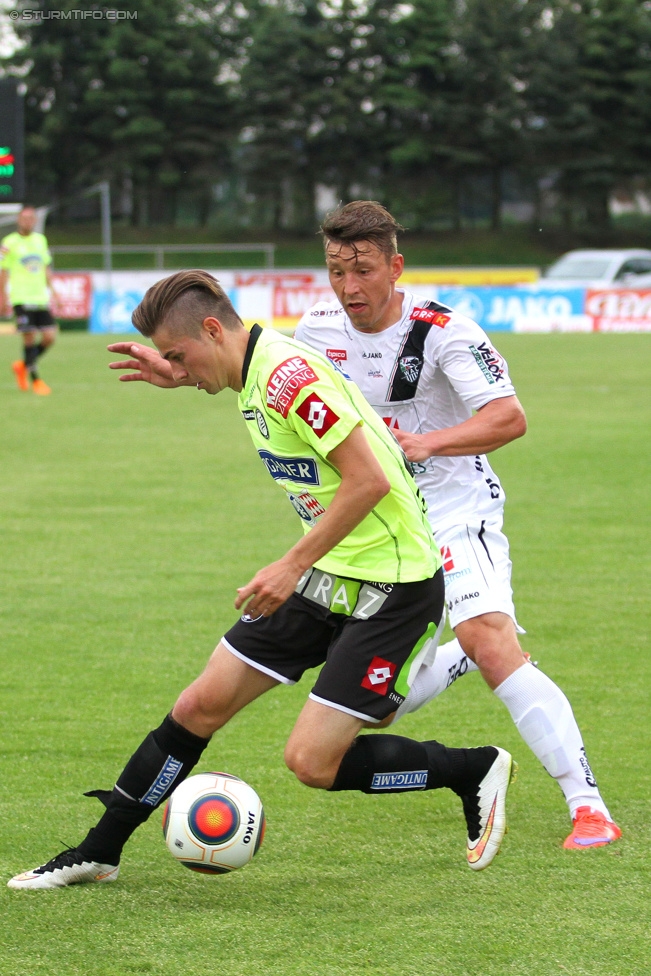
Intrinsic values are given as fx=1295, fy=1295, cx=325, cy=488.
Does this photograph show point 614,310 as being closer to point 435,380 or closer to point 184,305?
point 435,380

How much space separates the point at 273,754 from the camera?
4.94 meters

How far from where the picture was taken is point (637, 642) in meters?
6.36

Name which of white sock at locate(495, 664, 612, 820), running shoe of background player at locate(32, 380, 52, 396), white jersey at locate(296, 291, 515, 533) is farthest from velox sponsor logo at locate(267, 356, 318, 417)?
running shoe of background player at locate(32, 380, 52, 396)

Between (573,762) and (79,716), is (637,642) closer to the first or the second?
(573,762)

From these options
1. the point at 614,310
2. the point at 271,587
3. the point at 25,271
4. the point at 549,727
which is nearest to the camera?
the point at 271,587

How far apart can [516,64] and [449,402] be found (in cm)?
5176

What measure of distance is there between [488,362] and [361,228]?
24.7 inches

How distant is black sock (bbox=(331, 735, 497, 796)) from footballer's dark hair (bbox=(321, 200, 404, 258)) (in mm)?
1613

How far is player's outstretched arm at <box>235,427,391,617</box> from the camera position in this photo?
11.0 ft

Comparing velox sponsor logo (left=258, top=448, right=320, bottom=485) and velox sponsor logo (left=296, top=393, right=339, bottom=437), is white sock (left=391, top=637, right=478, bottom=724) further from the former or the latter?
velox sponsor logo (left=296, top=393, right=339, bottom=437)

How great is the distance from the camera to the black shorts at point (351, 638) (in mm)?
3688

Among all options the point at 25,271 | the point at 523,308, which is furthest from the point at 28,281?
the point at 523,308

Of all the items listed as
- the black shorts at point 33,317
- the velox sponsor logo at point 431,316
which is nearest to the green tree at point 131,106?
the black shorts at point 33,317

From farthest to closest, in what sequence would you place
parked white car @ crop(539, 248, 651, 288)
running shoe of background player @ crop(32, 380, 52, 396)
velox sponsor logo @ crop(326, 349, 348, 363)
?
parked white car @ crop(539, 248, 651, 288), running shoe of background player @ crop(32, 380, 52, 396), velox sponsor logo @ crop(326, 349, 348, 363)
